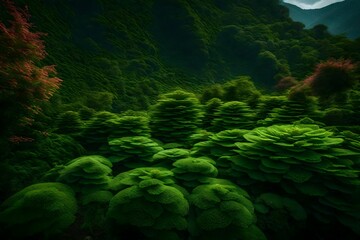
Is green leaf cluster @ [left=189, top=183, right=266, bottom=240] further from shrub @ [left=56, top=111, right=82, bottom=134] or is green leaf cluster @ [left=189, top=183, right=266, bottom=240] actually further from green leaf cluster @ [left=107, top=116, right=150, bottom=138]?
shrub @ [left=56, top=111, right=82, bottom=134]

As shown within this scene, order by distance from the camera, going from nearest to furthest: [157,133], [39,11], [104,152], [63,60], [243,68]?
[104,152] → [157,133] → [63,60] → [39,11] → [243,68]

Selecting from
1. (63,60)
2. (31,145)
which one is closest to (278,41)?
(63,60)

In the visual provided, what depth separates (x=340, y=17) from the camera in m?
119

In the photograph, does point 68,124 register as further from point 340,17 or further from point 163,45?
point 340,17

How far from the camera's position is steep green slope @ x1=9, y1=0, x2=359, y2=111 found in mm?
33562

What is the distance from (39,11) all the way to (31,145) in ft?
118

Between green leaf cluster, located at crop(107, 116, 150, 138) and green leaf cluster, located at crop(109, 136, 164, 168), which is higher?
green leaf cluster, located at crop(107, 116, 150, 138)

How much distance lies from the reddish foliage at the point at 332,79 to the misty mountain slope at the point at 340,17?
70905 millimetres

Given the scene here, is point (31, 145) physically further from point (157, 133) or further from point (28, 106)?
point (157, 133)

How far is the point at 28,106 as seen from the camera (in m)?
6.63

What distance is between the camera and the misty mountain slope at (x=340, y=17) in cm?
9616

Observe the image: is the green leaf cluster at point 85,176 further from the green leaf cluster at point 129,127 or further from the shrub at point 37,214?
the green leaf cluster at point 129,127

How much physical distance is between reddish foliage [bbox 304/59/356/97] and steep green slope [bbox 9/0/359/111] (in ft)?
75.1

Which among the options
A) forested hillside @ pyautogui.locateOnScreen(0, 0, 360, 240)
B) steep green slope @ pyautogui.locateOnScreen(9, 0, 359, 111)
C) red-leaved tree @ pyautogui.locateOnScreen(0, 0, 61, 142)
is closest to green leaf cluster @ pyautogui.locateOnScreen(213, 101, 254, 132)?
forested hillside @ pyautogui.locateOnScreen(0, 0, 360, 240)
